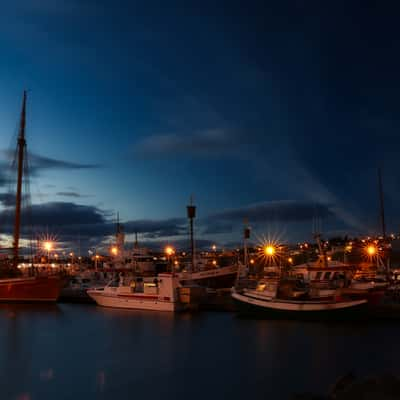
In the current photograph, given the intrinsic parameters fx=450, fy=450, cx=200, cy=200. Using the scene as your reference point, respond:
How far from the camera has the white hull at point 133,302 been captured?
3031 cm

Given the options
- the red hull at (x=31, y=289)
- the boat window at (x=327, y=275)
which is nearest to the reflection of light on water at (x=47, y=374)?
the boat window at (x=327, y=275)

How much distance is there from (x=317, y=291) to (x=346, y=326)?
3.74m

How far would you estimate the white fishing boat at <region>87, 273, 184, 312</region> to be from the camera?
30203 mm

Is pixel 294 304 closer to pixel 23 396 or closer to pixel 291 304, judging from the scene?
pixel 291 304

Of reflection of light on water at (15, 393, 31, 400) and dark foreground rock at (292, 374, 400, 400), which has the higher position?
dark foreground rock at (292, 374, 400, 400)

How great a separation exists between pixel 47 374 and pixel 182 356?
5502 millimetres

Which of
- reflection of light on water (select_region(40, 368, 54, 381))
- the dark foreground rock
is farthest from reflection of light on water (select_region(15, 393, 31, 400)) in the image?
the dark foreground rock

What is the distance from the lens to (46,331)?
25594 mm

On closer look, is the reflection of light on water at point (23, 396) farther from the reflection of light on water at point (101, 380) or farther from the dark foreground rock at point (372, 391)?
the dark foreground rock at point (372, 391)

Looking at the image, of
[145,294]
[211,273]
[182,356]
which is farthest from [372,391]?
[211,273]

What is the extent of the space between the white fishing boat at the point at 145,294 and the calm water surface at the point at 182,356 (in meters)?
1.31

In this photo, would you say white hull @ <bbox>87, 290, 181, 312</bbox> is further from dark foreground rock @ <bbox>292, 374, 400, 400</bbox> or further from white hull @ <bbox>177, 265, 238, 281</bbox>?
dark foreground rock @ <bbox>292, 374, 400, 400</bbox>

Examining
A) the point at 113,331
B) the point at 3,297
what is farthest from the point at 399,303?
the point at 3,297

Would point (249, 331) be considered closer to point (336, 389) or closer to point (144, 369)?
point (144, 369)
